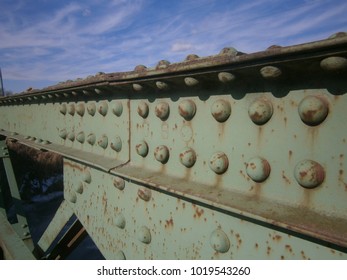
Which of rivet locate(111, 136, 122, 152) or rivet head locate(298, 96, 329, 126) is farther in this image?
rivet locate(111, 136, 122, 152)

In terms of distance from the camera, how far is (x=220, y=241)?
132 centimetres

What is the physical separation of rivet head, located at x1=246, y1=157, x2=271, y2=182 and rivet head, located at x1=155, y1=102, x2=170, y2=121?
1.93ft

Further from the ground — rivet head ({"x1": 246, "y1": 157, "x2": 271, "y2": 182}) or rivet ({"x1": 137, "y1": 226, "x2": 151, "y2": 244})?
rivet head ({"x1": 246, "y1": 157, "x2": 271, "y2": 182})

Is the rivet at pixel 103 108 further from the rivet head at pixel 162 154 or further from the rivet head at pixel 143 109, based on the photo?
the rivet head at pixel 162 154

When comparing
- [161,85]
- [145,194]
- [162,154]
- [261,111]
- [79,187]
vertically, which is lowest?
[79,187]

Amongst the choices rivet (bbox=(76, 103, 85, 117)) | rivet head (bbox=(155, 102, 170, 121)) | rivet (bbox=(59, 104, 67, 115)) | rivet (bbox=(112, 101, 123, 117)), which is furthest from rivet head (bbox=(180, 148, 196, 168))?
rivet (bbox=(59, 104, 67, 115))

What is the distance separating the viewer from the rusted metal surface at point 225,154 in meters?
0.96

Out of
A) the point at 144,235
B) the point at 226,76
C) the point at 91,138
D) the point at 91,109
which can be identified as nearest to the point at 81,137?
the point at 91,138

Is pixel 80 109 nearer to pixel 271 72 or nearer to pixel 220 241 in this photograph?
pixel 220 241

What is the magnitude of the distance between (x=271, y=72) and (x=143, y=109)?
2.86ft

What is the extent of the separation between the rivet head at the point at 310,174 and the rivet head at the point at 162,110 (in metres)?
0.78

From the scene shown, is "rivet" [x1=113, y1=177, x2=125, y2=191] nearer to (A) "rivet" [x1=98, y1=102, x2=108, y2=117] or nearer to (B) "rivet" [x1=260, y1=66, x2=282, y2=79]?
(A) "rivet" [x1=98, y1=102, x2=108, y2=117]

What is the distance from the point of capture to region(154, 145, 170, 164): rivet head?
1566 millimetres
